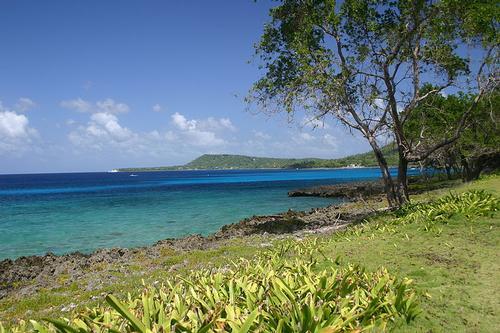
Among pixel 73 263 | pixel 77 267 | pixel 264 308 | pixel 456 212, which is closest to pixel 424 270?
pixel 264 308

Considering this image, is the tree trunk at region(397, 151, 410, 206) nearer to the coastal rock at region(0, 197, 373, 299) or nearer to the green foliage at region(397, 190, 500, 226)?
the coastal rock at region(0, 197, 373, 299)

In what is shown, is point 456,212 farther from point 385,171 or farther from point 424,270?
point 385,171

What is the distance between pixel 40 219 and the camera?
39.9 metres

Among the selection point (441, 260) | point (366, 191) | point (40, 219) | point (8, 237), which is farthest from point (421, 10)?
point (366, 191)

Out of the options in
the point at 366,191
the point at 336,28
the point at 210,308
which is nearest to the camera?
the point at 210,308

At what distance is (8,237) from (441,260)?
30454 mm

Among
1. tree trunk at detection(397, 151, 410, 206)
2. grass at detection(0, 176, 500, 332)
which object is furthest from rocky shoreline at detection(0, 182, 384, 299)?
tree trunk at detection(397, 151, 410, 206)

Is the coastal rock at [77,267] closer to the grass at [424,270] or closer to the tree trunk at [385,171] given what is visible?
the grass at [424,270]

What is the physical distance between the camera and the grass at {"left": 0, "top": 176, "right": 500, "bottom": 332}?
18.3 feet

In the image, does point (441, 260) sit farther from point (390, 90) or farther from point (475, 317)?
point (390, 90)

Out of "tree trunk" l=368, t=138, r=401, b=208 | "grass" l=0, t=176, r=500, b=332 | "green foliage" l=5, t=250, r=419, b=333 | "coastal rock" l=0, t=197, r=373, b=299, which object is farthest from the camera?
"tree trunk" l=368, t=138, r=401, b=208

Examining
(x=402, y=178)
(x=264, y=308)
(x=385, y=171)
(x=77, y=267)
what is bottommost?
(x=77, y=267)

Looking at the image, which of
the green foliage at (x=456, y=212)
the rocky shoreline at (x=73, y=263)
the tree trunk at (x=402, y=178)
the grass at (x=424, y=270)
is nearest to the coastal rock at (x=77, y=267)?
the rocky shoreline at (x=73, y=263)

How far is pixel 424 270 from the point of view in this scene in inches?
291
